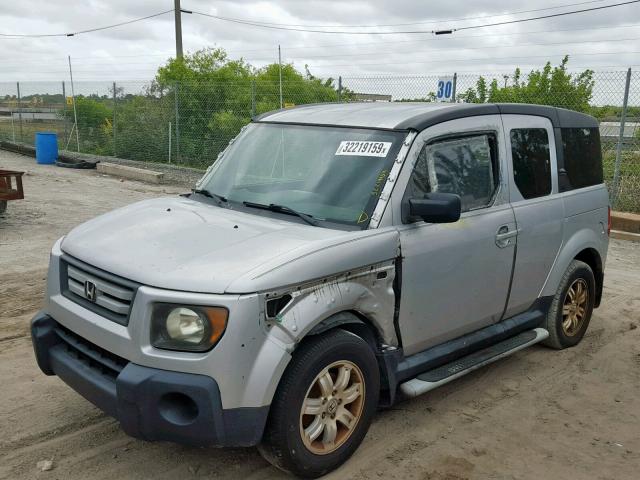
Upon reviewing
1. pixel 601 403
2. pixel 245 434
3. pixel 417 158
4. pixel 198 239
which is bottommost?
pixel 601 403

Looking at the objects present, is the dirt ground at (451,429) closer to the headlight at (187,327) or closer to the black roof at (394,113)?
the headlight at (187,327)

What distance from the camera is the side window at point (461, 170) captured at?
12.8 ft

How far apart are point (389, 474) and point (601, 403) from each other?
187 cm

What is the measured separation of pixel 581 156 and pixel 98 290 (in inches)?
156

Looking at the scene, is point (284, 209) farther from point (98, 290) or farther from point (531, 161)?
point (531, 161)

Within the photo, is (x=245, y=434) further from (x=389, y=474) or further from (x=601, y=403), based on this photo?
(x=601, y=403)

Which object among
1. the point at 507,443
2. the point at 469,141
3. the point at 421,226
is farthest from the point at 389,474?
the point at 469,141

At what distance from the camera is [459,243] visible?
398 cm

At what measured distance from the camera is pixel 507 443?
3844 mm

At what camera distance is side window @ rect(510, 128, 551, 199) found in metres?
4.59

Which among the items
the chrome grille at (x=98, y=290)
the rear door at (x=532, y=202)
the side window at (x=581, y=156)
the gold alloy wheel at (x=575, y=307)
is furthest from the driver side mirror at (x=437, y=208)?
the gold alloy wheel at (x=575, y=307)

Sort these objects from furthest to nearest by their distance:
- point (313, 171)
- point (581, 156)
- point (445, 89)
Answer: point (445, 89) < point (581, 156) < point (313, 171)

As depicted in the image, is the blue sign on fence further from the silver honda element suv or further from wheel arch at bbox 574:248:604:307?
the silver honda element suv

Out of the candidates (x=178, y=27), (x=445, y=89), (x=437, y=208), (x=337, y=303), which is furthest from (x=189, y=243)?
(x=178, y=27)
